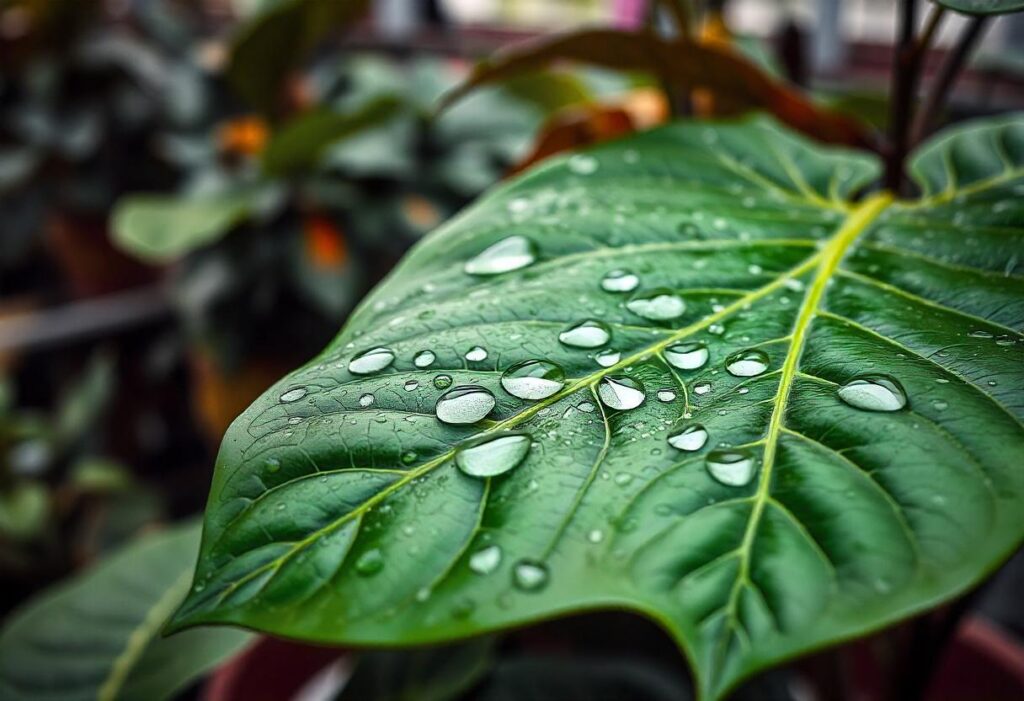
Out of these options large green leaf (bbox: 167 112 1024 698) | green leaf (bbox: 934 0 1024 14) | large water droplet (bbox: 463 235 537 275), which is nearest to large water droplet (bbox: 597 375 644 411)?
large green leaf (bbox: 167 112 1024 698)

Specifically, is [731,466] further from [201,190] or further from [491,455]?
[201,190]

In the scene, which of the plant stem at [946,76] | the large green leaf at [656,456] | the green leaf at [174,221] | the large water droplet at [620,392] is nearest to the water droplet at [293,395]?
the large green leaf at [656,456]

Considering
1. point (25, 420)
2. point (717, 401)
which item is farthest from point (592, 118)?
point (25, 420)

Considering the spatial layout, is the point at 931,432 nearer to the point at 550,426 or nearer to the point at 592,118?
the point at 550,426

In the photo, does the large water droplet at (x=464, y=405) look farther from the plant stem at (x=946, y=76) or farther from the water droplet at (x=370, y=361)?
the plant stem at (x=946, y=76)

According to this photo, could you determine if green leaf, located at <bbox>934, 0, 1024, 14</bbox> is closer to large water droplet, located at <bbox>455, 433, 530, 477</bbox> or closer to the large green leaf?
the large green leaf

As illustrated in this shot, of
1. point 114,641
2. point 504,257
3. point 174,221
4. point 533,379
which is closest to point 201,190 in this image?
point 174,221
